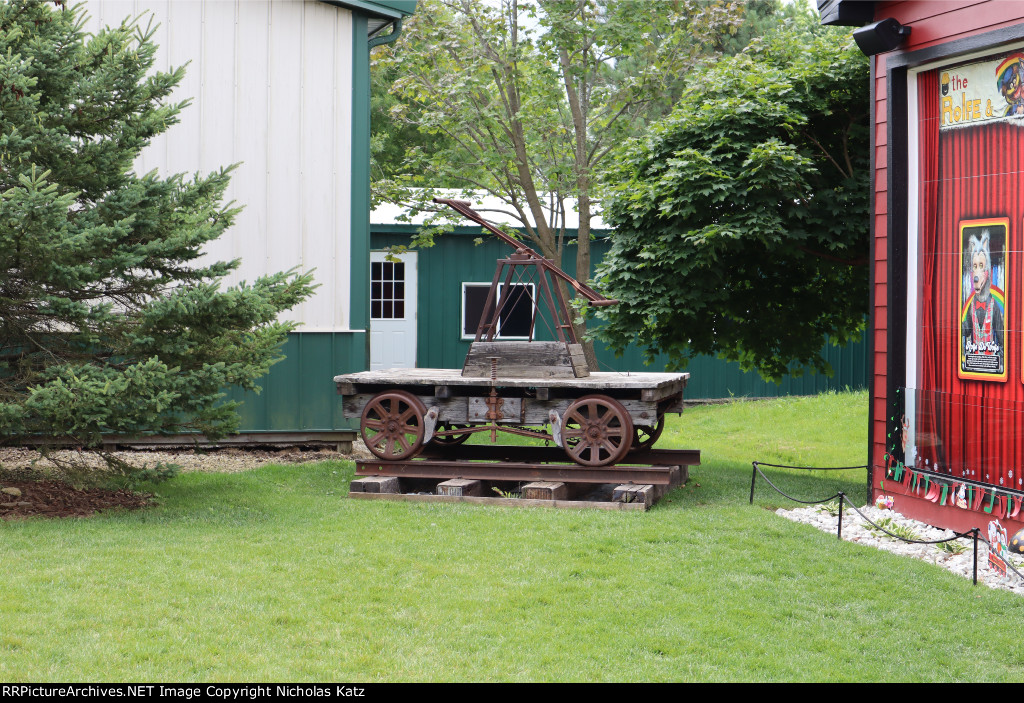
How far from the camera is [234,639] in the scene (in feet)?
15.6

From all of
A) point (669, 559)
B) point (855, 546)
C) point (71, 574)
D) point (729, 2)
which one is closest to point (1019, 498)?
point (855, 546)

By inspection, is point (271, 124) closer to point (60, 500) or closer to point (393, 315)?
point (60, 500)

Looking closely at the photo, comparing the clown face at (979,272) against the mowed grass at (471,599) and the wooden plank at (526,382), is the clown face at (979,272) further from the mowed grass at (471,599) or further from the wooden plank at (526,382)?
the wooden plank at (526,382)

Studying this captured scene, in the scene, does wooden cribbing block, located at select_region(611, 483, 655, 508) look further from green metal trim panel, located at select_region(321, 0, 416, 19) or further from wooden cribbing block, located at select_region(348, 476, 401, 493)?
green metal trim panel, located at select_region(321, 0, 416, 19)

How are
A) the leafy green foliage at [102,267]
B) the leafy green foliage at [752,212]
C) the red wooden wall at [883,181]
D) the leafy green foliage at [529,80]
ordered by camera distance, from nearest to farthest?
the leafy green foliage at [102,267], the red wooden wall at [883,181], the leafy green foliage at [752,212], the leafy green foliage at [529,80]

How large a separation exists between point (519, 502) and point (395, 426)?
1.50 m

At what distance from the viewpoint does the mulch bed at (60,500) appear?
24.7 ft

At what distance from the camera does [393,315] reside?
17.0 meters

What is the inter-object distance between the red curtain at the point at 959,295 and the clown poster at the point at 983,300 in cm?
4

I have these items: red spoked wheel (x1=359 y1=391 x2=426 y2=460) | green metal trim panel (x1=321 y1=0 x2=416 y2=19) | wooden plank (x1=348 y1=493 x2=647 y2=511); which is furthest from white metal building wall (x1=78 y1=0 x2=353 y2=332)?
wooden plank (x1=348 y1=493 x2=647 y2=511)

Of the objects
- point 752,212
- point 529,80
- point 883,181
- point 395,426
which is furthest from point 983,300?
point 529,80

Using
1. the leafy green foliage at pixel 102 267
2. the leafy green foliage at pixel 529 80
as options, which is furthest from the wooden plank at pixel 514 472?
the leafy green foliage at pixel 529 80

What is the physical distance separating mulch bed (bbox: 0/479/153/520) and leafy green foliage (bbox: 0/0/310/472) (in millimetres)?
464
